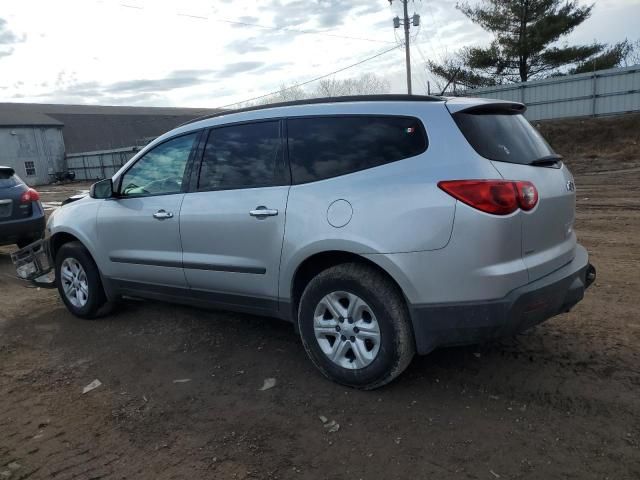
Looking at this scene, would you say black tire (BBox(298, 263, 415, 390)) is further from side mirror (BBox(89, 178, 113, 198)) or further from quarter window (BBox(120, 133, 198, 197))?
side mirror (BBox(89, 178, 113, 198))

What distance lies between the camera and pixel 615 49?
29.9 metres

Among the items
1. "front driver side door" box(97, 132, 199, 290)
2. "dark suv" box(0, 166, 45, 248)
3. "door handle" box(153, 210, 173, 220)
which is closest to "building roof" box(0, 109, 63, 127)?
"dark suv" box(0, 166, 45, 248)

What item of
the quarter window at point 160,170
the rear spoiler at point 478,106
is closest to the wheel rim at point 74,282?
the quarter window at point 160,170

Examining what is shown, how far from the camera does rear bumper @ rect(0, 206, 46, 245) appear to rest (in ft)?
27.5

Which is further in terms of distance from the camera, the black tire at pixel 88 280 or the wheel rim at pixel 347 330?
the black tire at pixel 88 280

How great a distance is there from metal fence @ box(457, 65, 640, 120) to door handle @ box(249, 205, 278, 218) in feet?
76.1

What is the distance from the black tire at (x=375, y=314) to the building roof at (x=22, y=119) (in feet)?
157

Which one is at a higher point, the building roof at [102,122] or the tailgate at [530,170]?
the building roof at [102,122]

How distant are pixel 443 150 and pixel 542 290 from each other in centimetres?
99

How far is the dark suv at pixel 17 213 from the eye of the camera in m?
8.44

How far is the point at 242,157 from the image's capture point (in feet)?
13.4

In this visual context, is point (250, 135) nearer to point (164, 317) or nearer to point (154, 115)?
point (164, 317)

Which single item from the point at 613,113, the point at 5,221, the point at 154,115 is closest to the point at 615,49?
the point at 613,113

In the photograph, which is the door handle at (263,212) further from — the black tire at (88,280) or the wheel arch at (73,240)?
the black tire at (88,280)
